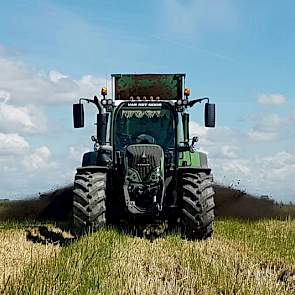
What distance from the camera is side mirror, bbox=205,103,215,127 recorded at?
1223 centimetres

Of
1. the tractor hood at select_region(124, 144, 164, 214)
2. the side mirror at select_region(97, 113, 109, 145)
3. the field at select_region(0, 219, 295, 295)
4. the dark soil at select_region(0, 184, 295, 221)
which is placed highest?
the side mirror at select_region(97, 113, 109, 145)

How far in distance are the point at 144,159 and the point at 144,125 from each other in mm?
1339

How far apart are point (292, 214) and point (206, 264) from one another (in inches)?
403

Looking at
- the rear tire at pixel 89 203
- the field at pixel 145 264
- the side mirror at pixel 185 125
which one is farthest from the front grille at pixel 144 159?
the side mirror at pixel 185 125

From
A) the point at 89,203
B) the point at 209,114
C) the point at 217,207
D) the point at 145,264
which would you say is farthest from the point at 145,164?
the point at 217,207

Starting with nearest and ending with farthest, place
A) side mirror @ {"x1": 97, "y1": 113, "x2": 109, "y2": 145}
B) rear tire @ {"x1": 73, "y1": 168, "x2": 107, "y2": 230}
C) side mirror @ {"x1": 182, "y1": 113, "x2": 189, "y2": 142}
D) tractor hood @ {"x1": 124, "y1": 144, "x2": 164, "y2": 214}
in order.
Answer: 1. rear tire @ {"x1": 73, "y1": 168, "x2": 107, "y2": 230}
2. tractor hood @ {"x1": 124, "y1": 144, "x2": 164, "y2": 214}
3. side mirror @ {"x1": 97, "y1": 113, "x2": 109, "y2": 145}
4. side mirror @ {"x1": 182, "y1": 113, "x2": 189, "y2": 142}

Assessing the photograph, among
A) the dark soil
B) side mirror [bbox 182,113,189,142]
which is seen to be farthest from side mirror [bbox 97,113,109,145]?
the dark soil

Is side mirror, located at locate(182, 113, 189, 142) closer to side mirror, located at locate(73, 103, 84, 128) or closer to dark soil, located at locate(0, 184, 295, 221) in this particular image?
side mirror, located at locate(73, 103, 84, 128)

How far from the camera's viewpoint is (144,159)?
1145 cm

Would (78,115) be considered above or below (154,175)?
above

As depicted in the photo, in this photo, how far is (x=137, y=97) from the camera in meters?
13.0

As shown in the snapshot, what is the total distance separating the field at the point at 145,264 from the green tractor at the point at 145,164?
584mm

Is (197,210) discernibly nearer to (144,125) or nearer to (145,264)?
(144,125)

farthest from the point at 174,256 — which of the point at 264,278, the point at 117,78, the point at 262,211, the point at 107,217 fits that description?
the point at 262,211
